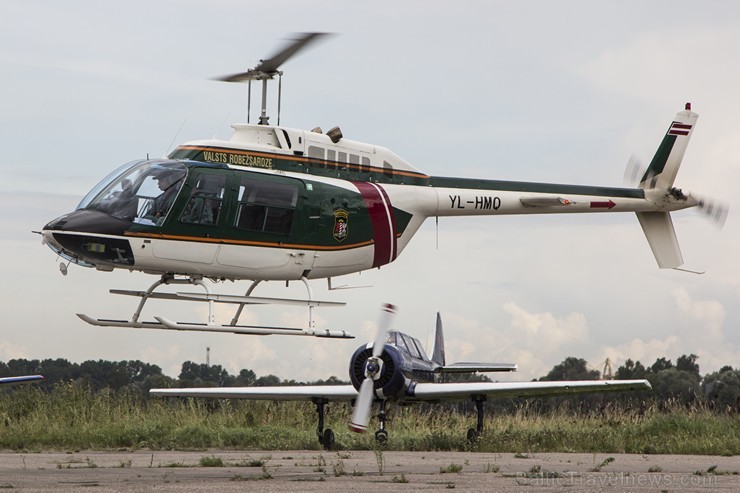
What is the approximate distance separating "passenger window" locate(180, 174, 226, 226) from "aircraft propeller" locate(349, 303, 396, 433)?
143 inches

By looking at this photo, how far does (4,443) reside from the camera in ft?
70.6

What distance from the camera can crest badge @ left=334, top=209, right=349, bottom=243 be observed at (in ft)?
53.3

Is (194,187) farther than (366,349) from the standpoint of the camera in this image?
No

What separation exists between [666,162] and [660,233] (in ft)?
4.72

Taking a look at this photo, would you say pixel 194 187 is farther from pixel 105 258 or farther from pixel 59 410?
pixel 59 410

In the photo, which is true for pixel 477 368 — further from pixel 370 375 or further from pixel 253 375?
pixel 253 375

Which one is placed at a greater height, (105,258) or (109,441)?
(105,258)

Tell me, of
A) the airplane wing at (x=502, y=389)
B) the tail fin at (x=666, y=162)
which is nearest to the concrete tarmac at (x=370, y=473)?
the airplane wing at (x=502, y=389)

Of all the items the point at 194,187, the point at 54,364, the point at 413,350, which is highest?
the point at 194,187

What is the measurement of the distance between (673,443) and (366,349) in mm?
6536

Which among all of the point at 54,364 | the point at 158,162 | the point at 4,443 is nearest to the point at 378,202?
the point at 158,162

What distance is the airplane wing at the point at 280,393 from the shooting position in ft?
74.8

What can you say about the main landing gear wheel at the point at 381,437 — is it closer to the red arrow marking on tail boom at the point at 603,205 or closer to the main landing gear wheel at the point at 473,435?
the main landing gear wheel at the point at 473,435

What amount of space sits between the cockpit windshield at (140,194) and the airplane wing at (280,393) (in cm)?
893
